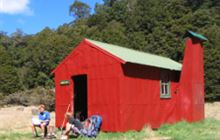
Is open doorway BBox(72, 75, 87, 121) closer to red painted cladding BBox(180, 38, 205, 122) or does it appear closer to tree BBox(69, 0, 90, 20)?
red painted cladding BBox(180, 38, 205, 122)

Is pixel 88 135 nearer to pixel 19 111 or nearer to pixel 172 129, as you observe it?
pixel 172 129

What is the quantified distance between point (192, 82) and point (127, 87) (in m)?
5.54

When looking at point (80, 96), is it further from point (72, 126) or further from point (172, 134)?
point (172, 134)

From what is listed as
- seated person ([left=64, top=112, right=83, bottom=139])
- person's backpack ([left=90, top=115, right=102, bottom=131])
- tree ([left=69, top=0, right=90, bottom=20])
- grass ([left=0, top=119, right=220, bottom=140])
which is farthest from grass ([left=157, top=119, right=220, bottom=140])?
tree ([left=69, top=0, right=90, bottom=20])

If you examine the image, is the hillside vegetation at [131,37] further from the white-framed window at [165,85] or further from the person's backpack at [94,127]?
the person's backpack at [94,127]

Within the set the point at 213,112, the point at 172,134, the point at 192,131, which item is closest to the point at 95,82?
the point at 172,134

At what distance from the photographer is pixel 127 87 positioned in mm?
16000

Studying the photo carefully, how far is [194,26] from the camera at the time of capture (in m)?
56.5

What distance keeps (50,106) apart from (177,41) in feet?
79.6

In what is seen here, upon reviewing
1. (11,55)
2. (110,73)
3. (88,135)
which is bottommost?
(88,135)

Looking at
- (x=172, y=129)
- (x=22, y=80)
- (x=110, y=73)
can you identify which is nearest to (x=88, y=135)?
(x=110, y=73)

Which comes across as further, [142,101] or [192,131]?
[142,101]

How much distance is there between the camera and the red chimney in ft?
65.4

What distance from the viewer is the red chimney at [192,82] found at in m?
19.9
